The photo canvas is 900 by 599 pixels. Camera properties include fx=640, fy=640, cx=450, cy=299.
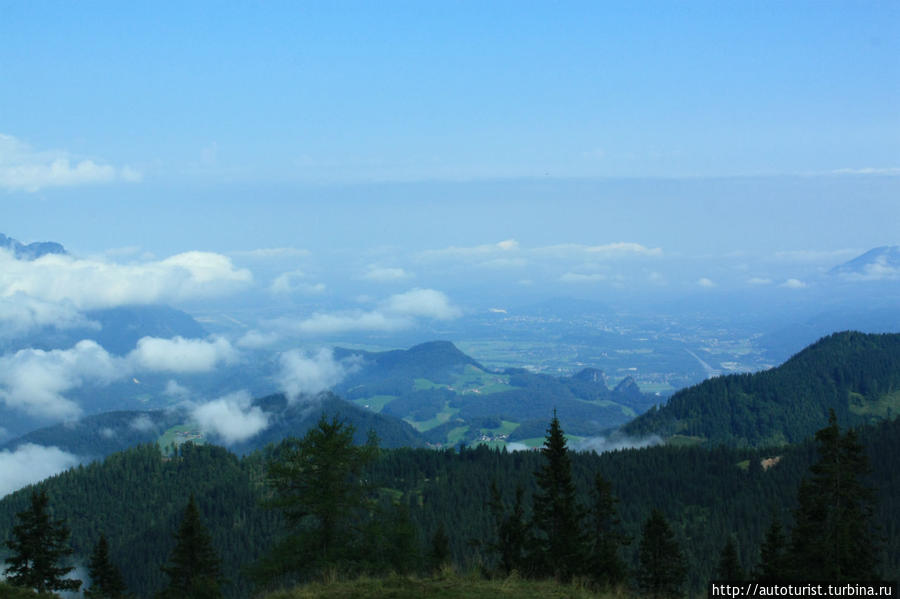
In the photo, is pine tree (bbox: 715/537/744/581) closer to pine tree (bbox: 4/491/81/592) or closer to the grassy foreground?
the grassy foreground

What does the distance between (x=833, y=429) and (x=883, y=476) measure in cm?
16697

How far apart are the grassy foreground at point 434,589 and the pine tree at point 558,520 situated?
9.85 meters

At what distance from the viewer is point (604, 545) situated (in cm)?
4341

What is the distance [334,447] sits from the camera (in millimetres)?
30516

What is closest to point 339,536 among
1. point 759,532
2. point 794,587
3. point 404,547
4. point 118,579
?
point 404,547

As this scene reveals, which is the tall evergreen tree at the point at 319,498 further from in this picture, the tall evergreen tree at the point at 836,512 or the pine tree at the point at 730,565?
the pine tree at the point at 730,565

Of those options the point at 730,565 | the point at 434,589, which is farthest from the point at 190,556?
the point at 730,565

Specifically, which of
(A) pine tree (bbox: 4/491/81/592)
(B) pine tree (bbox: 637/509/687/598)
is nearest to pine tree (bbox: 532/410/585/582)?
(B) pine tree (bbox: 637/509/687/598)

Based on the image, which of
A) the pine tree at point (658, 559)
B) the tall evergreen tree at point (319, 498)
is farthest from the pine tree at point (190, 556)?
the pine tree at point (658, 559)

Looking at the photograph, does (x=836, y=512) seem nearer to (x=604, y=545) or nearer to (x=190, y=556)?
(x=604, y=545)

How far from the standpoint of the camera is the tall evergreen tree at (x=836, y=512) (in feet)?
103

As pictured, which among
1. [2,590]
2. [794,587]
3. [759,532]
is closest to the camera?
[2,590]

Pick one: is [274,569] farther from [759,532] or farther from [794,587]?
[759,532]

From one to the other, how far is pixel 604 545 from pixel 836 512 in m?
15.1
